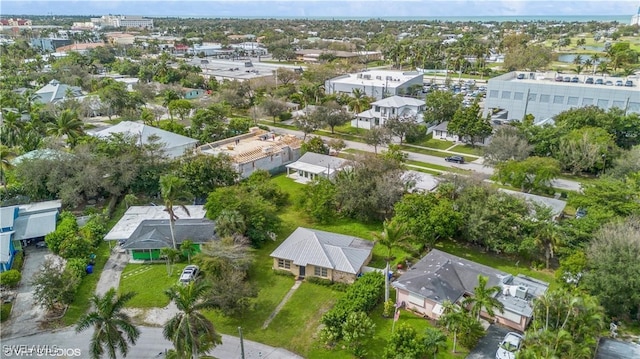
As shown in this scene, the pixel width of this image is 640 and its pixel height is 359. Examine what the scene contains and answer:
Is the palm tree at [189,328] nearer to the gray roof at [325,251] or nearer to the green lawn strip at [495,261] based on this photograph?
the gray roof at [325,251]

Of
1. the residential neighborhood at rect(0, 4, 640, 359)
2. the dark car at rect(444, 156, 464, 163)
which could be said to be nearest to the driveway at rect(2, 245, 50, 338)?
the residential neighborhood at rect(0, 4, 640, 359)

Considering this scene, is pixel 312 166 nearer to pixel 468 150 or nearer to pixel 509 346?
pixel 468 150

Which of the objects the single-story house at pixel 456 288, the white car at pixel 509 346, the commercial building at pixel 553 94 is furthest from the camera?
the commercial building at pixel 553 94

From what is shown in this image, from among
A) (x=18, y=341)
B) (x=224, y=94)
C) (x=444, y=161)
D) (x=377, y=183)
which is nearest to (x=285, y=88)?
(x=224, y=94)

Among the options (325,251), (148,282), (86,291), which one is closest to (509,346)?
(325,251)

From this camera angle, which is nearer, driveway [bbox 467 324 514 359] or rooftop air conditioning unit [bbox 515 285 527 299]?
driveway [bbox 467 324 514 359]

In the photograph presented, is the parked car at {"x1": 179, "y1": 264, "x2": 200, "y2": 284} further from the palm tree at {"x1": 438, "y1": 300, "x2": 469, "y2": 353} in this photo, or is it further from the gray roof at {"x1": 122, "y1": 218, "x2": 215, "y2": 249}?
the palm tree at {"x1": 438, "y1": 300, "x2": 469, "y2": 353}

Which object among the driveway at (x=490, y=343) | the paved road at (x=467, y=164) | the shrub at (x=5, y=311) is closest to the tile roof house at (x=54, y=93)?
the paved road at (x=467, y=164)
